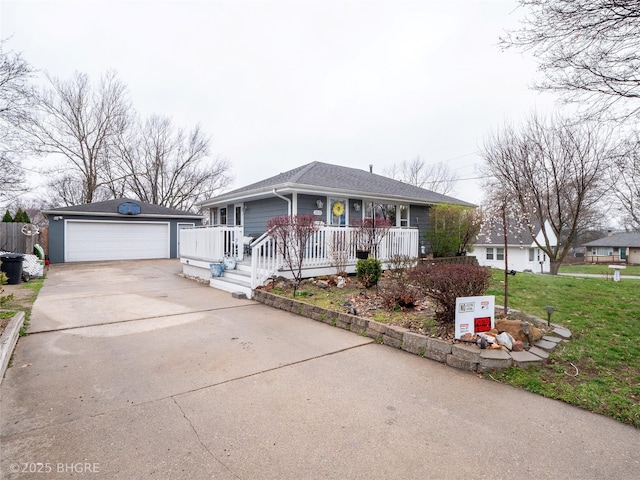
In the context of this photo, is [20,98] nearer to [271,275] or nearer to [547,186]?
[271,275]

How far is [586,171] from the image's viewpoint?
1339 cm

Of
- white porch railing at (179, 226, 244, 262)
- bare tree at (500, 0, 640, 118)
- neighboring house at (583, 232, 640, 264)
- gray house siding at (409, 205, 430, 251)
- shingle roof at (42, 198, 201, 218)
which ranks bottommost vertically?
neighboring house at (583, 232, 640, 264)

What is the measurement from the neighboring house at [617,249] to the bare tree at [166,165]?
4687 centimetres

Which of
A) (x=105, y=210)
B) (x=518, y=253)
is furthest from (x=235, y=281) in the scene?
(x=518, y=253)

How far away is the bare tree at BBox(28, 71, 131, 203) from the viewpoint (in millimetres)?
20750

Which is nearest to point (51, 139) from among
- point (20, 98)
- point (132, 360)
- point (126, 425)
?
point (20, 98)

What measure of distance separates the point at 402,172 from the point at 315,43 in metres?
25.2

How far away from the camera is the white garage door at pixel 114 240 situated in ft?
52.6

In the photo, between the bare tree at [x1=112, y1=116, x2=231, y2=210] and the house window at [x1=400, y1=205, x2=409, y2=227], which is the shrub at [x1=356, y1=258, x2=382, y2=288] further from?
the bare tree at [x1=112, y1=116, x2=231, y2=210]

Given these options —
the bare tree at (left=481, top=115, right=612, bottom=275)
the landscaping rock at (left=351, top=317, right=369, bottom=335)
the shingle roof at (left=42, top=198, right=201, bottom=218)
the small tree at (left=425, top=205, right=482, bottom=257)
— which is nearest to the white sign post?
the landscaping rock at (left=351, top=317, right=369, bottom=335)

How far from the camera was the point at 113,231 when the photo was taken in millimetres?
17000

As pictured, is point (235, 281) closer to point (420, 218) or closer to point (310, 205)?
point (310, 205)

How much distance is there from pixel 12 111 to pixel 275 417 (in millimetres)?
15411

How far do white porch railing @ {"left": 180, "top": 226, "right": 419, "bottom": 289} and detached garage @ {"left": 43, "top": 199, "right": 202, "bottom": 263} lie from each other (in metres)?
8.45
